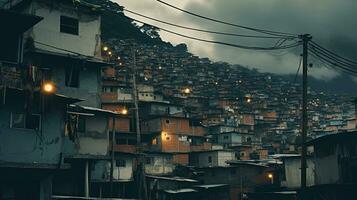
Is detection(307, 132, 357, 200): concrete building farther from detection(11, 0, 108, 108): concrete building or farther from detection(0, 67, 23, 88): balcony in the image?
detection(0, 67, 23, 88): balcony

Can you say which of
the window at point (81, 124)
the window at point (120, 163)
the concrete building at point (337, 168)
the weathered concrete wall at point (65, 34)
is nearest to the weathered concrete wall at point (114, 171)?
the window at point (120, 163)

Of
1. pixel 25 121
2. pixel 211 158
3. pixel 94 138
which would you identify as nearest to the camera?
pixel 25 121

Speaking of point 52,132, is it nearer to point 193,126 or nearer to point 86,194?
point 86,194

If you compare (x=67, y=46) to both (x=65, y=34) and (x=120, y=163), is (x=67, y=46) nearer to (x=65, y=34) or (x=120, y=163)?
(x=65, y=34)

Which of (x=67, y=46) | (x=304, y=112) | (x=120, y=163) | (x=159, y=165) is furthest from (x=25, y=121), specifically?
(x=159, y=165)

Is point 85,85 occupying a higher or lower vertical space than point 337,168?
higher

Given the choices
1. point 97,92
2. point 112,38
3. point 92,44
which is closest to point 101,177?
point 97,92

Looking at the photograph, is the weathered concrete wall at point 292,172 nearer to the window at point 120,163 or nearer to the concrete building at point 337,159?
the concrete building at point 337,159

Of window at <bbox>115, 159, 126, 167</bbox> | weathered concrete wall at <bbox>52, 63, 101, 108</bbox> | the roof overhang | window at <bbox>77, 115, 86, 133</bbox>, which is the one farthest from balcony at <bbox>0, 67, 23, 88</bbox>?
window at <bbox>115, 159, 126, 167</bbox>
